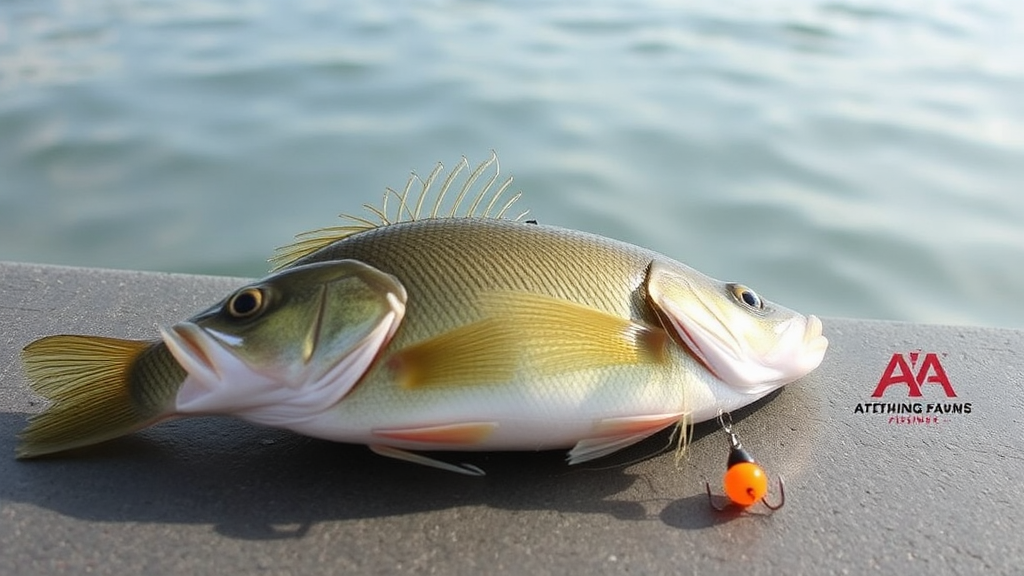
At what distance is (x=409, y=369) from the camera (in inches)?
61.2

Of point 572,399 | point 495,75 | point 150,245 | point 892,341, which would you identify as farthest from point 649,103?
point 572,399

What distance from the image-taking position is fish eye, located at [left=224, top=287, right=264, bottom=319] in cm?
157

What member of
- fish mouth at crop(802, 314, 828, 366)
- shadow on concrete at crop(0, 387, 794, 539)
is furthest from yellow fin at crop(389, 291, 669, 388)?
Result: fish mouth at crop(802, 314, 828, 366)

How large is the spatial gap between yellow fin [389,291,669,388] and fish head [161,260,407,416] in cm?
8

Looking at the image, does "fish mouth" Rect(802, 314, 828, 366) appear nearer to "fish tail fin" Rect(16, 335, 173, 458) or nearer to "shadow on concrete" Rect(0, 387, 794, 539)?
"shadow on concrete" Rect(0, 387, 794, 539)

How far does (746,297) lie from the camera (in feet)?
6.27

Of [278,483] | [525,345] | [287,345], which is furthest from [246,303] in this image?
[525,345]

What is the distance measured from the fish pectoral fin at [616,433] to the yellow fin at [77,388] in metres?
0.78

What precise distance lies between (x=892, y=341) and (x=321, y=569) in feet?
5.18

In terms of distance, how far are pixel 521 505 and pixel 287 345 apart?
480mm

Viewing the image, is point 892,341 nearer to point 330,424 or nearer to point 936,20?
point 330,424

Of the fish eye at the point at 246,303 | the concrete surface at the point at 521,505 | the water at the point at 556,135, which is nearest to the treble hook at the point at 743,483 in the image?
the concrete surface at the point at 521,505

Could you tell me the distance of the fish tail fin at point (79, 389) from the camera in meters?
1.65

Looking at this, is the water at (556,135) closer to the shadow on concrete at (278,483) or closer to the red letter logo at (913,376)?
the red letter logo at (913,376)
